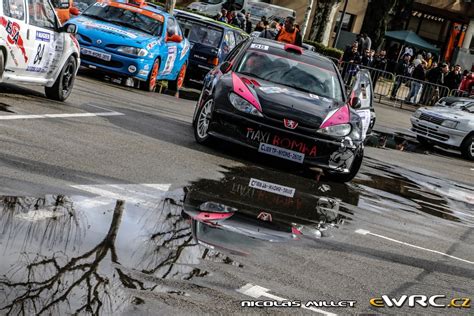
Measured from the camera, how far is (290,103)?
11.9 metres

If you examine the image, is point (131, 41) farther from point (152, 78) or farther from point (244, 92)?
point (244, 92)

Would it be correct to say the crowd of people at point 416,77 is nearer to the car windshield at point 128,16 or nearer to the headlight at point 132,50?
the car windshield at point 128,16

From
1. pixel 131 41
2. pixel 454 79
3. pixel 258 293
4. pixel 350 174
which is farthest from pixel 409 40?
pixel 258 293

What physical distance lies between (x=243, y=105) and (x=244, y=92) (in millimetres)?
233

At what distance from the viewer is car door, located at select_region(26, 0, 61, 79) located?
12406mm

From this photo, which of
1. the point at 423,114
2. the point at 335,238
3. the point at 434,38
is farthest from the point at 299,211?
the point at 434,38

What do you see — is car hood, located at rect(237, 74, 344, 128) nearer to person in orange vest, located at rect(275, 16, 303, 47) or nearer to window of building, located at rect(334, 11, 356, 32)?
person in orange vest, located at rect(275, 16, 303, 47)

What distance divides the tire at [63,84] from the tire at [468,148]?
11.4 metres

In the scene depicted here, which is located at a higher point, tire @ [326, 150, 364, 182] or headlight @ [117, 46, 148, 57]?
headlight @ [117, 46, 148, 57]

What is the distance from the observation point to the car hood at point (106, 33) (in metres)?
18.0

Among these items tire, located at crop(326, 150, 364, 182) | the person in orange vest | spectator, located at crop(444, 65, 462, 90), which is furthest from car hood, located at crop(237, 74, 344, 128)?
spectator, located at crop(444, 65, 462, 90)

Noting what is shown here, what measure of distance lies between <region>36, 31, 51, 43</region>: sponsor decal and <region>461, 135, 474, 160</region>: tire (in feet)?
40.5

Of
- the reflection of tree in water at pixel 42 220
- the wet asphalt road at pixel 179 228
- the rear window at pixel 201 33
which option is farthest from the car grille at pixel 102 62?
the reflection of tree in water at pixel 42 220

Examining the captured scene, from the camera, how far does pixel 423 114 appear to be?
904 inches
